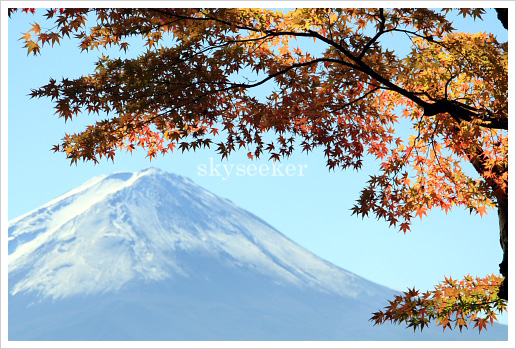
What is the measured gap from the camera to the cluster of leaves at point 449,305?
751 centimetres

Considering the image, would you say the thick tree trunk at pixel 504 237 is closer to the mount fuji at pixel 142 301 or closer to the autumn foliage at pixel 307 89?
the autumn foliage at pixel 307 89

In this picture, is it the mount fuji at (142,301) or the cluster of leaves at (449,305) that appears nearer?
the cluster of leaves at (449,305)

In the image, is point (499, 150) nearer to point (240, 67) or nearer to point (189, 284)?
point (240, 67)

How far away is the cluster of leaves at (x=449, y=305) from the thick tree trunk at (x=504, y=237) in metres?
0.11

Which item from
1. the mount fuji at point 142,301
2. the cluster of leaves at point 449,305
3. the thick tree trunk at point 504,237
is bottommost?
the cluster of leaves at point 449,305

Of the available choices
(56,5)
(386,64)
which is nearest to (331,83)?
(386,64)

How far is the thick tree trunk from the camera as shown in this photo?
28.3 ft

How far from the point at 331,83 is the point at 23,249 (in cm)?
20404

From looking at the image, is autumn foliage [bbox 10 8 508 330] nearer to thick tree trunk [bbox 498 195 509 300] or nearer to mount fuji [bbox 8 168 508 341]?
thick tree trunk [bbox 498 195 509 300]

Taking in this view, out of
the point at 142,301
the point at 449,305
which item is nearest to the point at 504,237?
the point at 449,305

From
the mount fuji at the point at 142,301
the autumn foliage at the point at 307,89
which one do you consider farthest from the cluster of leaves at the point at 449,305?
the mount fuji at the point at 142,301

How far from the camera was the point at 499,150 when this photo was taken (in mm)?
9430

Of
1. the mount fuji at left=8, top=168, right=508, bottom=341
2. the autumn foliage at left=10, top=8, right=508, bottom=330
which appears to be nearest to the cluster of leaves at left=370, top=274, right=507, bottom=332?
the autumn foliage at left=10, top=8, right=508, bottom=330

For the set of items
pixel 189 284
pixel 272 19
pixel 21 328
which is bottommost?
pixel 21 328
